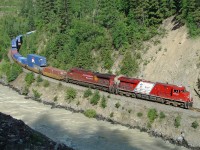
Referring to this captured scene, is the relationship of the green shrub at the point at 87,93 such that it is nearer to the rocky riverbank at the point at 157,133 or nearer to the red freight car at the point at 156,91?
the rocky riverbank at the point at 157,133

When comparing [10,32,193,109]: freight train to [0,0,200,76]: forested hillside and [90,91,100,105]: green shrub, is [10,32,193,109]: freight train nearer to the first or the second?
[90,91,100,105]: green shrub

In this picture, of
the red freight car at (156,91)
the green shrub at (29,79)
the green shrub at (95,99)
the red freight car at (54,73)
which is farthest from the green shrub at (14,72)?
the red freight car at (156,91)

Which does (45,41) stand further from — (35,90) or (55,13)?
(35,90)

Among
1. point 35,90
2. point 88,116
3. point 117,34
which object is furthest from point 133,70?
point 35,90

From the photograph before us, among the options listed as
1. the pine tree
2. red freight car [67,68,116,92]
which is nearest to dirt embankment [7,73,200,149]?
red freight car [67,68,116,92]

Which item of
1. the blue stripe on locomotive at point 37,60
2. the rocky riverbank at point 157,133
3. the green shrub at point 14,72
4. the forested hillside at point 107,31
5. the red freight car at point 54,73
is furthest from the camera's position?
the green shrub at point 14,72

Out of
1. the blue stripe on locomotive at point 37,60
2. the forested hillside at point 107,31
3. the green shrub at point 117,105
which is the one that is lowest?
the green shrub at point 117,105
